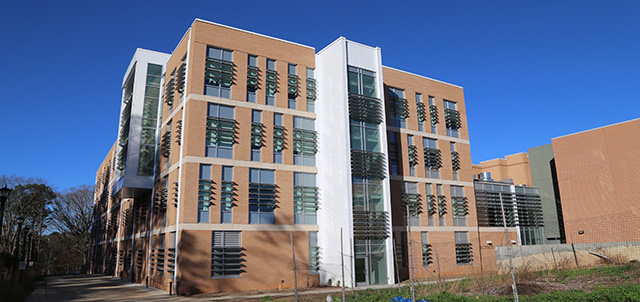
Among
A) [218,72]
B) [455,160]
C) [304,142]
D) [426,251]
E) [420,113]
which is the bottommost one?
[426,251]

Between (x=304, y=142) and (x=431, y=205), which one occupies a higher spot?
(x=304, y=142)

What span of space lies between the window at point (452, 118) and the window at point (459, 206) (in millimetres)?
5009

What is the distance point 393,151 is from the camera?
34.3 m

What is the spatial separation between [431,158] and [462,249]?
7.72 metres

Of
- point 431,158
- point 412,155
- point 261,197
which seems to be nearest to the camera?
point 261,197

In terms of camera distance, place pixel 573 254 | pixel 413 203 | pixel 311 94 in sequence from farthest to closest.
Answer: pixel 573 254 < pixel 413 203 < pixel 311 94

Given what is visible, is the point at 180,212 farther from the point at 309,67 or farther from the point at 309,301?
the point at 309,67

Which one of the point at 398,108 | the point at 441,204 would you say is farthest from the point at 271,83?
the point at 441,204

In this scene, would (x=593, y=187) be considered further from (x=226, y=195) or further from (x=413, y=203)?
(x=226, y=195)

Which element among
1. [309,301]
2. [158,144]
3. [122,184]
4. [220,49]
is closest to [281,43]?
[220,49]

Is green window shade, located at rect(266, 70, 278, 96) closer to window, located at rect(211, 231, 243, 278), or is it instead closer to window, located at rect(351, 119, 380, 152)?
window, located at rect(351, 119, 380, 152)

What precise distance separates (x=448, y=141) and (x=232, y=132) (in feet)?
63.5

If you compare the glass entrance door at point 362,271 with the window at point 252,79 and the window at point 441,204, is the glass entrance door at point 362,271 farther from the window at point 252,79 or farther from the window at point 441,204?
the window at point 252,79

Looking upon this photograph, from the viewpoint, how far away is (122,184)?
3319 centimetres
